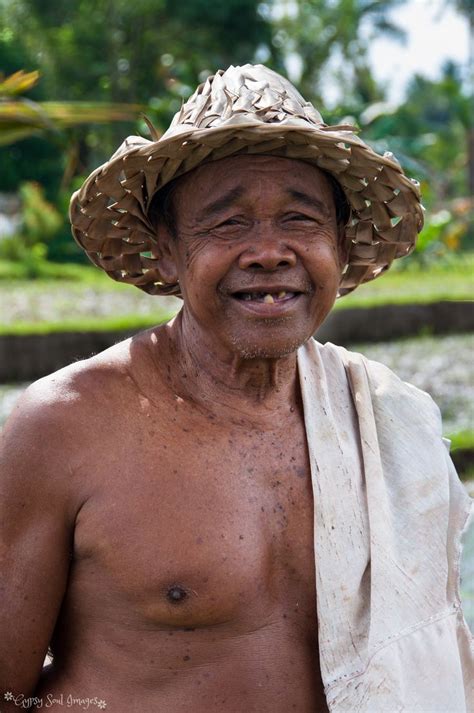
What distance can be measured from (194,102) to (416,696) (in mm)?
1297

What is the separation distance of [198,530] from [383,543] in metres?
0.41

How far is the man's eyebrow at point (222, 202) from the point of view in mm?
2129

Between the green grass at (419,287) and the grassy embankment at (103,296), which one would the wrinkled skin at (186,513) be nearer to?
the grassy embankment at (103,296)

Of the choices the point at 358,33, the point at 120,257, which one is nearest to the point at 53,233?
the point at 120,257

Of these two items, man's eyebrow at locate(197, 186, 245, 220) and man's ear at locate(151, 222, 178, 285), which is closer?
man's eyebrow at locate(197, 186, 245, 220)

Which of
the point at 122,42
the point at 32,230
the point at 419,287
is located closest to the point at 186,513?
the point at 419,287

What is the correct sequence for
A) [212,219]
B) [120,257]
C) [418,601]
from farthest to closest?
[120,257]
[418,601]
[212,219]

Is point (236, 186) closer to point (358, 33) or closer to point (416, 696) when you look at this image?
point (416, 696)

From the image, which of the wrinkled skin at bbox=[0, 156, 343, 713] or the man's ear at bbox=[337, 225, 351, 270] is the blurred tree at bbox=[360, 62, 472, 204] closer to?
the man's ear at bbox=[337, 225, 351, 270]

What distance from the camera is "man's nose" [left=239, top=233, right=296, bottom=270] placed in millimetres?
2076

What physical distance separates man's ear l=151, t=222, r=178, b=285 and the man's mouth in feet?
0.87

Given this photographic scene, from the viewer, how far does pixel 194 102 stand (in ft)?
7.18

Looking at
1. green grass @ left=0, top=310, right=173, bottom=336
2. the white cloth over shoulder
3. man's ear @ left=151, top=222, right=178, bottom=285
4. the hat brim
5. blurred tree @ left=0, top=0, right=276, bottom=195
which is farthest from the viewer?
blurred tree @ left=0, top=0, right=276, bottom=195

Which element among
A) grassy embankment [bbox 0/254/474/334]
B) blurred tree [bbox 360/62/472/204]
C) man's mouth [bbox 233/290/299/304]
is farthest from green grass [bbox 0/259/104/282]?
man's mouth [bbox 233/290/299/304]
